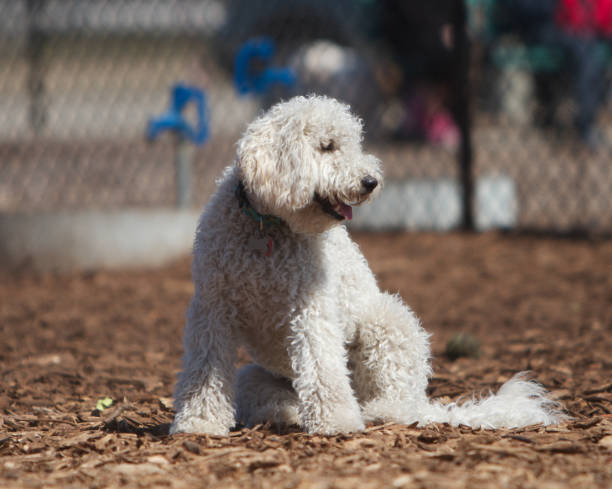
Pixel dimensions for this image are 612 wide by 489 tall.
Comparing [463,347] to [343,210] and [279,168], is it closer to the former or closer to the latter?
[343,210]

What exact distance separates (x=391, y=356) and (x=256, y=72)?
16.0 feet

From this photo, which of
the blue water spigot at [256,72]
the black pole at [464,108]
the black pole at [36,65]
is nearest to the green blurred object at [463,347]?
the blue water spigot at [256,72]

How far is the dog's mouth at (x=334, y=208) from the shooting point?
2.68 metres

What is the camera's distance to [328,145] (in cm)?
273

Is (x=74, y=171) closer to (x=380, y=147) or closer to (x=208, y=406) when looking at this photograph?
(x=380, y=147)

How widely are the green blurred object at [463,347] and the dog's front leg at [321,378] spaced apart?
1487 mm

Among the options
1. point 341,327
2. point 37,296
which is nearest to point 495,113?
point 37,296

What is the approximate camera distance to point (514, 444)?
8.19 feet

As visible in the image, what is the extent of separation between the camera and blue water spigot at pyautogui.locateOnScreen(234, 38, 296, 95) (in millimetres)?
7160

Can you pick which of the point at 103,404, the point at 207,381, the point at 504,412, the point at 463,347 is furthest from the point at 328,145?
the point at 463,347

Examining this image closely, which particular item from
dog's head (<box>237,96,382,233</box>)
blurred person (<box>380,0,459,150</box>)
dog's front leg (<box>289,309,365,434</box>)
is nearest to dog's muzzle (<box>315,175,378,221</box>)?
dog's head (<box>237,96,382,233</box>)

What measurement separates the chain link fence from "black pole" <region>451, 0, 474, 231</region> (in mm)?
14

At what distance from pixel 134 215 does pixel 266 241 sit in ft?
13.5

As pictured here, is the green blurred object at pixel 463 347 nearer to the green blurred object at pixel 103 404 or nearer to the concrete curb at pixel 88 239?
the green blurred object at pixel 103 404
